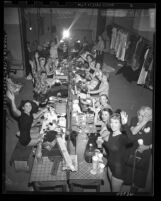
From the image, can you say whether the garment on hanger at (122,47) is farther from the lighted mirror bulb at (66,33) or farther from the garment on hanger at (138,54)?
the lighted mirror bulb at (66,33)

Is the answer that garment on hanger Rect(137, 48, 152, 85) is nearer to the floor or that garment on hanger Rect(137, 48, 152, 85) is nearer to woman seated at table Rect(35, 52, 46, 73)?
the floor

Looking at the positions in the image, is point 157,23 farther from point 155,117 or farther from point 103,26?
point 155,117

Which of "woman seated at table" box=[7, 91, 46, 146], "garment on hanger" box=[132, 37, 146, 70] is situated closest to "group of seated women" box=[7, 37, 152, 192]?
"woman seated at table" box=[7, 91, 46, 146]

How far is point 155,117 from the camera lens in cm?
209

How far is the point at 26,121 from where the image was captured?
6.72 feet

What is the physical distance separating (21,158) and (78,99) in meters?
0.57

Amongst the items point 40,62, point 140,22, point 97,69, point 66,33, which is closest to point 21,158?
point 40,62

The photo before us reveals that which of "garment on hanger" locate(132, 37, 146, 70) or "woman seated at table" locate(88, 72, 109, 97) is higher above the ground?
"garment on hanger" locate(132, 37, 146, 70)

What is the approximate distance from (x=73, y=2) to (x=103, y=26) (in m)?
0.26

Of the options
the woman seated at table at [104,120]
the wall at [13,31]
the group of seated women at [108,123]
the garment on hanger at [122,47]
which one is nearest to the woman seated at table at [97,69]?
the group of seated women at [108,123]

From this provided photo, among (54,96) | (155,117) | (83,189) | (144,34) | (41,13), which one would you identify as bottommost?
Answer: (83,189)

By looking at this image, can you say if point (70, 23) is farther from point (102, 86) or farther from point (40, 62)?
point (102, 86)

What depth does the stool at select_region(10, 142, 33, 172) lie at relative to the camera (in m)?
2.01

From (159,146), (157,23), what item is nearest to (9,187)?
(159,146)
